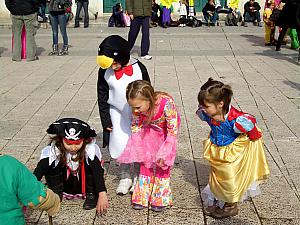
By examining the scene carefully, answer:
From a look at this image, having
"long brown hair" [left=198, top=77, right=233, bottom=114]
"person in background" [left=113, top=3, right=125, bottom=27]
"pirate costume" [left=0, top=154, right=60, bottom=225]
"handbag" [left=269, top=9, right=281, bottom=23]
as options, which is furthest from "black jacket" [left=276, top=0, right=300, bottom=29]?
"pirate costume" [left=0, top=154, right=60, bottom=225]

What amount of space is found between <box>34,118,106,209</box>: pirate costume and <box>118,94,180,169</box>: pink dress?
269 mm

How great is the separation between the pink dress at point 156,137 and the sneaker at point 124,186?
30 cm

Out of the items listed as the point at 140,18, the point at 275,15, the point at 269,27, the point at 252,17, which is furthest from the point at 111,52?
the point at 252,17

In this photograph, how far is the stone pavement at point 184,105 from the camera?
3.42m

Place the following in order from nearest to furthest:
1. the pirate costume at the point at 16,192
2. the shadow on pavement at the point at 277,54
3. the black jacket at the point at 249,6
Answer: the pirate costume at the point at 16,192 → the shadow on pavement at the point at 277,54 → the black jacket at the point at 249,6

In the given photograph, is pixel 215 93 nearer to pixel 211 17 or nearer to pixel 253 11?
pixel 211 17

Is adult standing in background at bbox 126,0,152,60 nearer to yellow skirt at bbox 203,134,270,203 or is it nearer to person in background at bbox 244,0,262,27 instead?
yellow skirt at bbox 203,134,270,203

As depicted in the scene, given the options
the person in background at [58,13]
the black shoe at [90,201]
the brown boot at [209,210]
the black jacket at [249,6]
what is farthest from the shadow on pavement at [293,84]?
the black jacket at [249,6]

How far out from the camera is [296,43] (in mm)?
11508

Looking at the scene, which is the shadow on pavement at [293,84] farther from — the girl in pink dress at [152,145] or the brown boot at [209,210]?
the girl in pink dress at [152,145]

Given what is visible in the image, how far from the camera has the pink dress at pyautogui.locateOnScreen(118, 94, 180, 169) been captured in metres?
3.26

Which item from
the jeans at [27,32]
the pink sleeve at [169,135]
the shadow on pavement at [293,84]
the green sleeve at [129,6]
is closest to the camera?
the pink sleeve at [169,135]

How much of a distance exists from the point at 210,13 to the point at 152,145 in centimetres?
1486

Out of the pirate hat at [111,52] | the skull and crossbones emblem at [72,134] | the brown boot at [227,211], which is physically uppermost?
the pirate hat at [111,52]
